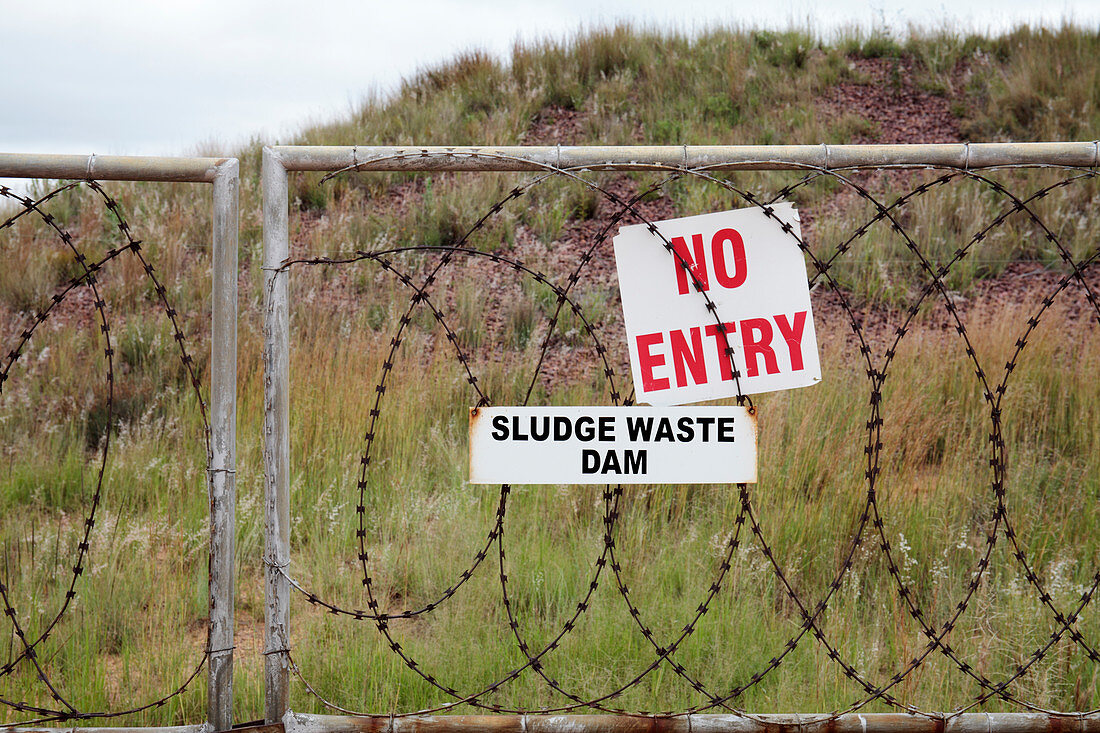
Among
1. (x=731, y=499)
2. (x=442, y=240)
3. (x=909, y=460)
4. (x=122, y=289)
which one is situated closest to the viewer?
(x=731, y=499)

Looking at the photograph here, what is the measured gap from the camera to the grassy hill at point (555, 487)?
3141 mm

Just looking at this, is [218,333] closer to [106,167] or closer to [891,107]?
[106,167]

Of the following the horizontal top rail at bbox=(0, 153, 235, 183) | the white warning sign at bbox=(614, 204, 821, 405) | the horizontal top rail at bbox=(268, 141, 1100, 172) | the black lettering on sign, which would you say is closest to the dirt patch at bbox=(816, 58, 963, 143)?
the horizontal top rail at bbox=(268, 141, 1100, 172)

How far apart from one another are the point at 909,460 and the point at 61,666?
452 centimetres

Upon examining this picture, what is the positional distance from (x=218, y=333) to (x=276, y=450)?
42cm

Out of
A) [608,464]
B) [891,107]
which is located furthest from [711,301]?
[891,107]

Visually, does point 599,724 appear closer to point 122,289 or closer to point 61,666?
point 61,666

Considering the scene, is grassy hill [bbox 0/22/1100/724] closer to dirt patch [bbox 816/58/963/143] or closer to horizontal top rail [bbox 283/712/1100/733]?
dirt patch [bbox 816/58/963/143]

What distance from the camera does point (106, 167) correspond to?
7.99 feet

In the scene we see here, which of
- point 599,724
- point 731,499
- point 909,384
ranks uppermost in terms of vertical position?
point 909,384

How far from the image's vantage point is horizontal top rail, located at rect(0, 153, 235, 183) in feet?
7.96

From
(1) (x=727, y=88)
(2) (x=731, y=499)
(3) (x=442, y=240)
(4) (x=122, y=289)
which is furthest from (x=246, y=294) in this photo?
(1) (x=727, y=88)

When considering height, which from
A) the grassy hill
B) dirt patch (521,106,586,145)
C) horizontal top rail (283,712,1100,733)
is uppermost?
dirt patch (521,106,586,145)

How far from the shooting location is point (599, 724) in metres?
2.62
